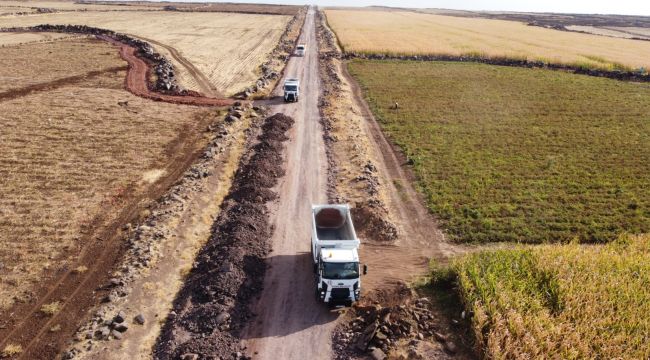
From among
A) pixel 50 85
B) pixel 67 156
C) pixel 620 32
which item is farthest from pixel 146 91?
pixel 620 32

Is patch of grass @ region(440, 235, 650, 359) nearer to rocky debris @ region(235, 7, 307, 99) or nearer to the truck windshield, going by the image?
the truck windshield

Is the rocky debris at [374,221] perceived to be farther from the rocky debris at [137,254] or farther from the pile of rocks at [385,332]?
the rocky debris at [137,254]

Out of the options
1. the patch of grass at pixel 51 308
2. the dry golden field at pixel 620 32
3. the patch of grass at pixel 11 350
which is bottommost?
the patch of grass at pixel 11 350

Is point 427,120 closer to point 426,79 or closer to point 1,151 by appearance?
point 426,79

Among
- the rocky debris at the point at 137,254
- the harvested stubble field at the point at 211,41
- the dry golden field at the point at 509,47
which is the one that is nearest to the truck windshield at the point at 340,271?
the rocky debris at the point at 137,254

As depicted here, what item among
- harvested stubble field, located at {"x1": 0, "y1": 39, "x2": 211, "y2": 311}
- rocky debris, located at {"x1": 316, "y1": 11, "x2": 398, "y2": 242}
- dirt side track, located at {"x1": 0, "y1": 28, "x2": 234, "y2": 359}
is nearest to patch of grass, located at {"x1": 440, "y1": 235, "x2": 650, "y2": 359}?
rocky debris, located at {"x1": 316, "y1": 11, "x2": 398, "y2": 242}

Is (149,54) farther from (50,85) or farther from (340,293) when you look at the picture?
(340,293)
